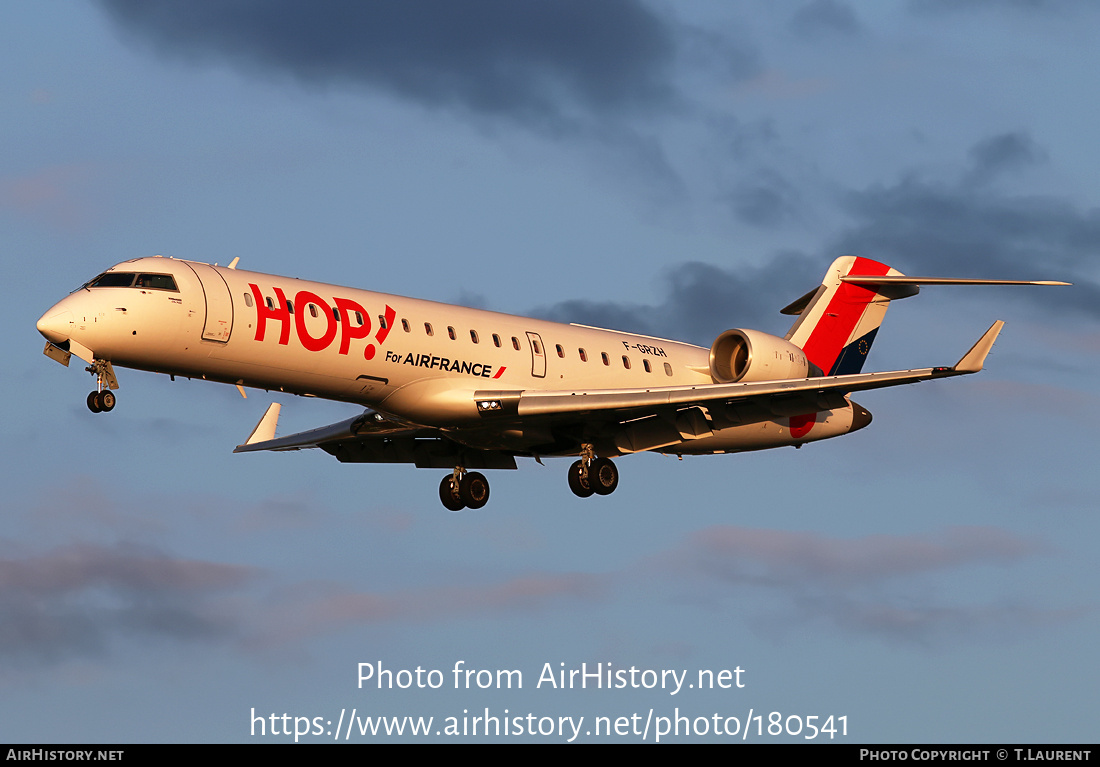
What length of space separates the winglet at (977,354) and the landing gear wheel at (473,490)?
11.6m

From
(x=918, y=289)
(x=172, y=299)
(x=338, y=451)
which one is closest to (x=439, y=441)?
(x=338, y=451)

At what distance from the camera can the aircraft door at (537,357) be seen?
33375 millimetres

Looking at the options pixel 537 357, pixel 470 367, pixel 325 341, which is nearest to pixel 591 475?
pixel 537 357

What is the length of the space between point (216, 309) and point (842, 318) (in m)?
16.8

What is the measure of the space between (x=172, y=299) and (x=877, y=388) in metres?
13.4

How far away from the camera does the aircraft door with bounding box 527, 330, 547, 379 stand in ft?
109

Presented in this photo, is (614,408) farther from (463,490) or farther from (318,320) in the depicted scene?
(318,320)

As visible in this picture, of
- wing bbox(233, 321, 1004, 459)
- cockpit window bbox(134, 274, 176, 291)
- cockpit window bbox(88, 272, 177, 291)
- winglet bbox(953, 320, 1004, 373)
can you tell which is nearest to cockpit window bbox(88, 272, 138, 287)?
cockpit window bbox(88, 272, 177, 291)

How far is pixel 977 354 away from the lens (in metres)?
29.6

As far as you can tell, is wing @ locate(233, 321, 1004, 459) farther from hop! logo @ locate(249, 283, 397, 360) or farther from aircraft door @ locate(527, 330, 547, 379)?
hop! logo @ locate(249, 283, 397, 360)

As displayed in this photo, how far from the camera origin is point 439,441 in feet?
121

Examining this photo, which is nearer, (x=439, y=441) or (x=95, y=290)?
(x=95, y=290)
